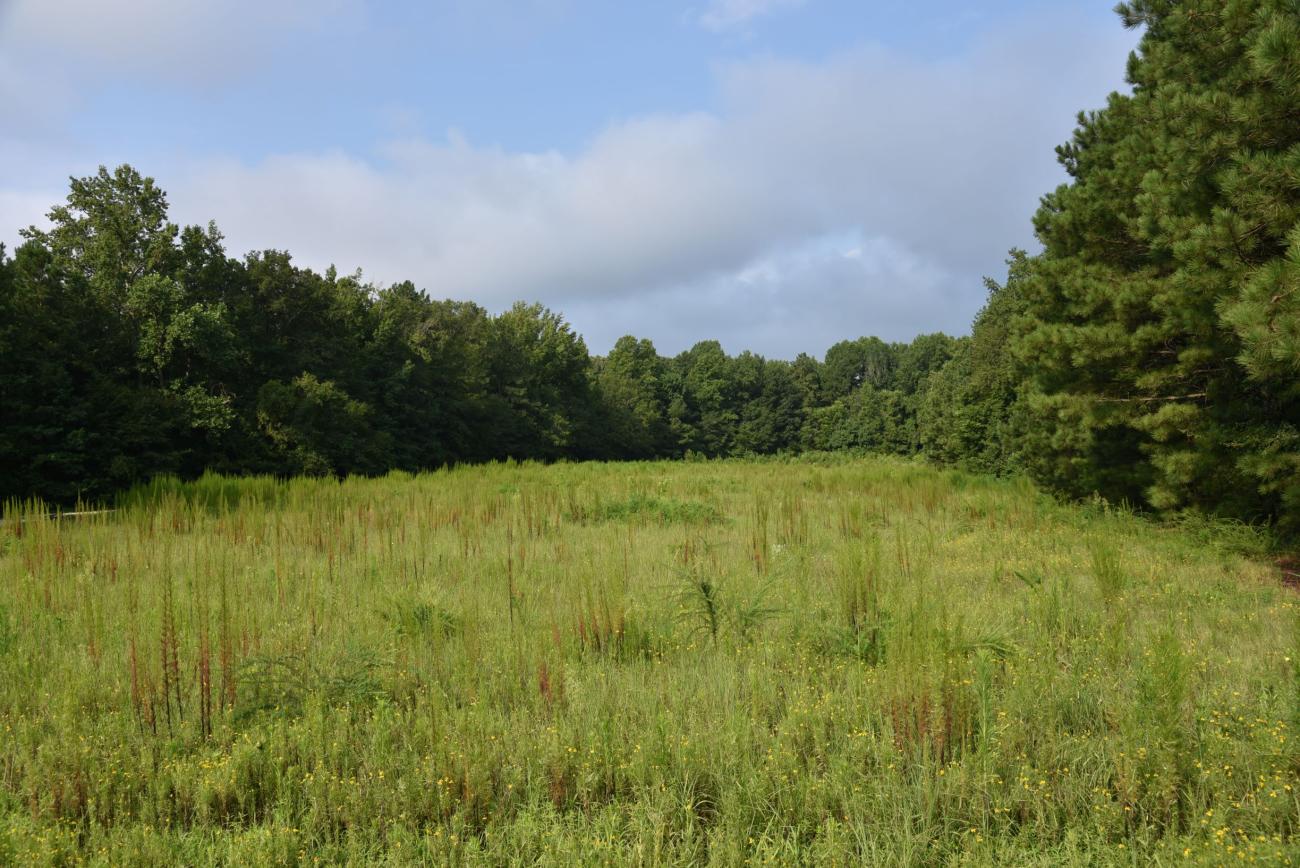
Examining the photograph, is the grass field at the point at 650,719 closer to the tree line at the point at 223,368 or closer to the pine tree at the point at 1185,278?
the pine tree at the point at 1185,278

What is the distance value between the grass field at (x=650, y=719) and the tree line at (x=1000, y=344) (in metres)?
3.48

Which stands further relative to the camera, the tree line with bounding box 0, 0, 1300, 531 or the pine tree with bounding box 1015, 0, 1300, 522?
the tree line with bounding box 0, 0, 1300, 531

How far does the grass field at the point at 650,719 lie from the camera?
2941 mm

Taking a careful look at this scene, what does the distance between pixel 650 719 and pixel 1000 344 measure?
83.5ft

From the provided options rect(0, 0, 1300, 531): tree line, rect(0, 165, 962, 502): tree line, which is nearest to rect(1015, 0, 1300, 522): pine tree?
rect(0, 0, 1300, 531): tree line

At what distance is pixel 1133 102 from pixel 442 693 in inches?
538

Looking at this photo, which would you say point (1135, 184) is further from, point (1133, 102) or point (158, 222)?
point (158, 222)

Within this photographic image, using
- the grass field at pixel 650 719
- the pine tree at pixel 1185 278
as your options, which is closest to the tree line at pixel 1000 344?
the pine tree at pixel 1185 278

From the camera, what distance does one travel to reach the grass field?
294 centimetres

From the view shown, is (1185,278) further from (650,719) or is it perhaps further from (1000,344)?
(1000,344)

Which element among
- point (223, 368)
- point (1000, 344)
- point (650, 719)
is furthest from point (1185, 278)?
point (223, 368)

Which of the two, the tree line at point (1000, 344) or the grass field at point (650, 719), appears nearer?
the grass field at point (650, 719)

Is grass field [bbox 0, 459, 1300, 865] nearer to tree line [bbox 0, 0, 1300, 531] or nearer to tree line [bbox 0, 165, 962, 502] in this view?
tree line [bbox 0, 0, 1300, 531]

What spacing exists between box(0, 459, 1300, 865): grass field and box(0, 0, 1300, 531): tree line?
3483mm
